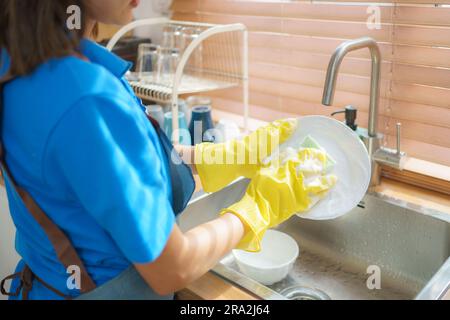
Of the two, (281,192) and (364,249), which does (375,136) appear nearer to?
(364,249)

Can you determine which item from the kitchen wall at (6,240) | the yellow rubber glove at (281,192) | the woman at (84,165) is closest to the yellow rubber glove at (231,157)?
the yellow rubber glove at (281,192)

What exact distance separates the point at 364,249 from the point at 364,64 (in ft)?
1.76

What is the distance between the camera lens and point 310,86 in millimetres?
1415

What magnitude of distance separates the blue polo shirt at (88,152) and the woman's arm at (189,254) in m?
0.02

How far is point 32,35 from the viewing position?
543 mm

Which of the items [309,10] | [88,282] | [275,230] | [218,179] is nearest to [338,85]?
[309,10]

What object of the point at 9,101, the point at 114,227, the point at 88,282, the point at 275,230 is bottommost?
the point at 275,230

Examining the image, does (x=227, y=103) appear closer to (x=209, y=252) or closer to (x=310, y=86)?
(x=310, y=86)

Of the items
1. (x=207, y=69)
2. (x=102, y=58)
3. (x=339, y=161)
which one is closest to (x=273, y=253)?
(x=339, y=161)

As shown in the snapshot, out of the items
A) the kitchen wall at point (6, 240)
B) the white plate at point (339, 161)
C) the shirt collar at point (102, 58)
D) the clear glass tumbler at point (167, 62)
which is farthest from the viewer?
the clear glass tumbler at point (167, 62)

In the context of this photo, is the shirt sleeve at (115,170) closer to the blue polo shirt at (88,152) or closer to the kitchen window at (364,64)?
the blue polo shirt at (88,152)

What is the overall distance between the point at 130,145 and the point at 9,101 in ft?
0.55

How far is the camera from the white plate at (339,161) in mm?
936

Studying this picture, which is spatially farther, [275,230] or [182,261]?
[275,230]
